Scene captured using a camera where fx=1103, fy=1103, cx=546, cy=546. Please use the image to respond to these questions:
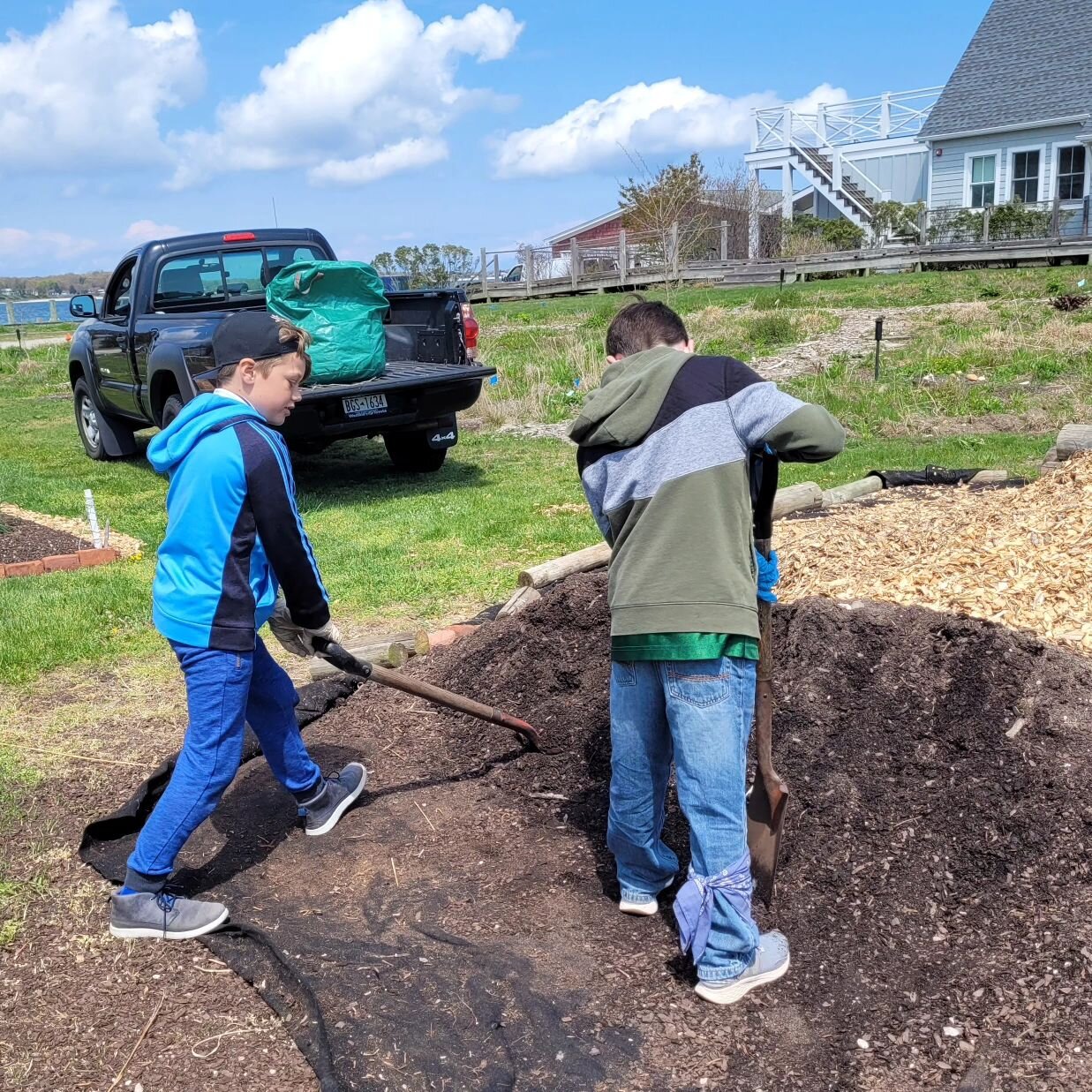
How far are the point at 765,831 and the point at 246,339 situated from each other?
2.06 metres

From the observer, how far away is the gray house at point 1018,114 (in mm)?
25656

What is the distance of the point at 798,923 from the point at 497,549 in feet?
14.1

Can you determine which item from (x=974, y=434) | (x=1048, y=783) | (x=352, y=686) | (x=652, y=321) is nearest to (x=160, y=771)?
(x=352, y=686)

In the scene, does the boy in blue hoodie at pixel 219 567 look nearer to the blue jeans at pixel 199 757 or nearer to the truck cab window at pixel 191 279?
the blue jeans at pixel 199 757

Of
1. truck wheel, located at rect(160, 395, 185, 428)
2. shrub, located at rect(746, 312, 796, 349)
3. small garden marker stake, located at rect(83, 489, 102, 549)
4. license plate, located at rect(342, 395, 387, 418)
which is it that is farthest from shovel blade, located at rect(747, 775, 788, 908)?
shrub, located at rect(746, 312, 796, 349)

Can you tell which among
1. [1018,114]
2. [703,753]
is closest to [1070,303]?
[1018,114]

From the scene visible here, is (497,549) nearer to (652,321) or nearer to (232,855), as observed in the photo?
(232,855)

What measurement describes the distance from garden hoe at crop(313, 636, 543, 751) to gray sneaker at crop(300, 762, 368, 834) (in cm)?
35

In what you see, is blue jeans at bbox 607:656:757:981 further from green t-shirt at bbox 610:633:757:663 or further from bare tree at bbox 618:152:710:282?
bare tree at bbox 618:152:710:282

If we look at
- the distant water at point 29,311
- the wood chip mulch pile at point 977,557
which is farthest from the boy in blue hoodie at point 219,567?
the distant water at point 29,311

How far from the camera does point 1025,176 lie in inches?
1054

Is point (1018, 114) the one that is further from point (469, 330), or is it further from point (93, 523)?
point (93, 523)

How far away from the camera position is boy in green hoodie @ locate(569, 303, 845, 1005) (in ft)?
8.70

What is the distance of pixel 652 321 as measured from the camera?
2.81 metres
